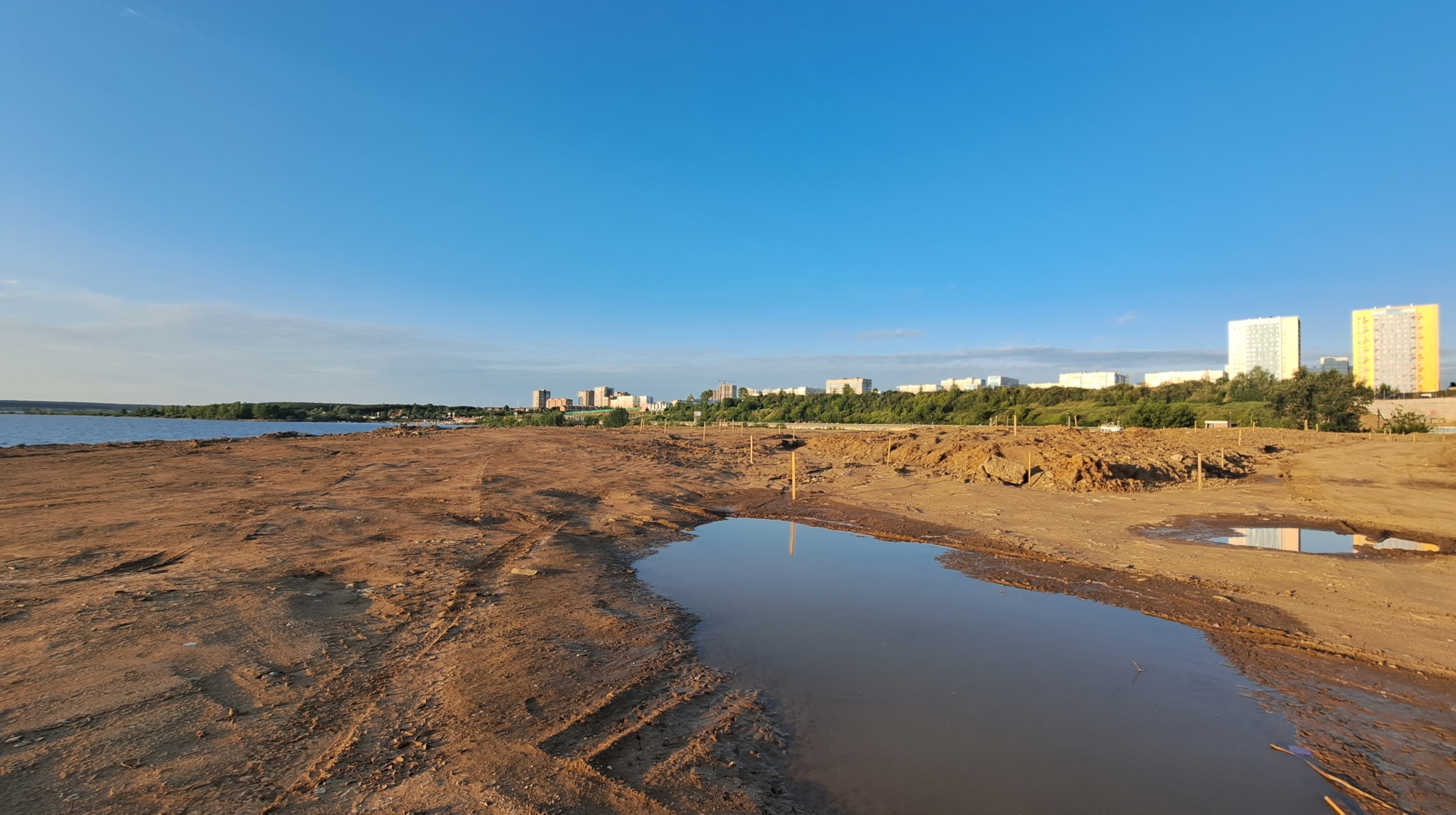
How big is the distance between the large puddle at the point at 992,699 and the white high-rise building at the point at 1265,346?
15461 cm

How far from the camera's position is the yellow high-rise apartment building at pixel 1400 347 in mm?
109812

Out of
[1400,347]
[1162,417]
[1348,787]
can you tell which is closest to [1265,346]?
[1400,347]

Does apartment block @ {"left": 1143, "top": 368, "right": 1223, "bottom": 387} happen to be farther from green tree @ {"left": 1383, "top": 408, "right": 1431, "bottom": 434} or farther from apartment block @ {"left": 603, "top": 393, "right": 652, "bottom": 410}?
apartment block @ {"left": 603, "top": 393, "right": 652, "bottom": 410}

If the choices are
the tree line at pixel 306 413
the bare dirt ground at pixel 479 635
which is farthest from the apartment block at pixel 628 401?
the bare dirt ground at pixel 479 635

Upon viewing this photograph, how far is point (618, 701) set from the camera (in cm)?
554

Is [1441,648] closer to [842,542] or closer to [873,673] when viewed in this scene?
[873,673]

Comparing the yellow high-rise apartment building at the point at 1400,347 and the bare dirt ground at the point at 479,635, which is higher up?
the yellow high-rise apartment building at the point at 1400,347

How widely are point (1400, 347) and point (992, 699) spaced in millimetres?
166645

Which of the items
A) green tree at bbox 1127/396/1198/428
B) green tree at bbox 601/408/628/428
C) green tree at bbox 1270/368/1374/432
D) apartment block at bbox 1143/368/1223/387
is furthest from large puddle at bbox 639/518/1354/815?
apartment block at bbox 1143/368/1223/387

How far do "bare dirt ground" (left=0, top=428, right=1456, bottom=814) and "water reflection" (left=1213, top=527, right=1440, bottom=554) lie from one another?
84 cm

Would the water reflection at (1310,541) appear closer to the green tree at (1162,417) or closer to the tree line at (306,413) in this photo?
the green tree at (1162,417)

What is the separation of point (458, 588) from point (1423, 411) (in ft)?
325

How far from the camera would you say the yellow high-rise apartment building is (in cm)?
10981

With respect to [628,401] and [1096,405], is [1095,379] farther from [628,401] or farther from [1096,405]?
[628,401]
